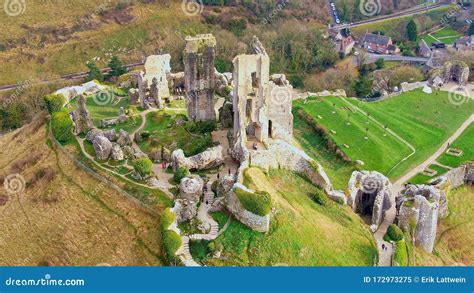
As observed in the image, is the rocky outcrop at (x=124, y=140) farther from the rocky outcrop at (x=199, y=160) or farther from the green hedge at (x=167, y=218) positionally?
the green hedge at (x=167, y=218)

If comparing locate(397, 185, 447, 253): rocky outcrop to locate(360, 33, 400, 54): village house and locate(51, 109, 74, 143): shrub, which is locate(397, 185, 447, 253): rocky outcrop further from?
locate(360, 33, 400, 54): village house

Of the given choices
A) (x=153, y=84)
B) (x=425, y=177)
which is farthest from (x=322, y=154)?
(x=153, y=84)

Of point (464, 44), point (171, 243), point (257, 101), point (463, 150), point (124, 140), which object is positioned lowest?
point (464, 44)

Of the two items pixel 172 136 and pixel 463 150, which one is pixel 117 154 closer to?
pixel 172 136

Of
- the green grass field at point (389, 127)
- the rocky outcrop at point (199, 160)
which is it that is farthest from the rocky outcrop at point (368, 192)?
the rocky outcrop at point (199, 160)

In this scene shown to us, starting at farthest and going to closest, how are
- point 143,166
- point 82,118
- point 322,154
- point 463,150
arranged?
point 463,150 → point 322,154 → point 82,118 → point 143,166

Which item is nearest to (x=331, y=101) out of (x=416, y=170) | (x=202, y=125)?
(x=416, y=170)

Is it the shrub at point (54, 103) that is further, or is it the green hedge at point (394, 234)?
the shrub at point (54, 103)
